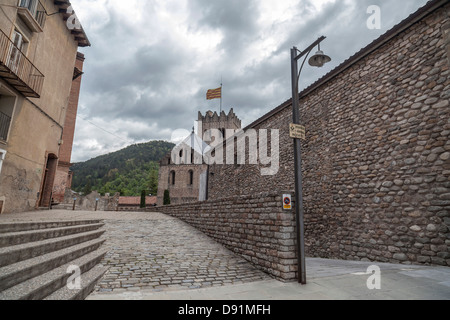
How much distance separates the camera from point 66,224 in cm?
591

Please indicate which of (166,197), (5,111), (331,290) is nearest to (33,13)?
(5,111)

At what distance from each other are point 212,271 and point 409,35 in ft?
24.6

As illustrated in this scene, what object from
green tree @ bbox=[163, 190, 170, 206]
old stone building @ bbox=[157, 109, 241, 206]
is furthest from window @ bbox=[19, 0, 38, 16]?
green tree @ bbox=[163, 190, 170, 206]

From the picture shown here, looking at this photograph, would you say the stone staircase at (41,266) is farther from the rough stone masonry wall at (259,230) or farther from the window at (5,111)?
the window at (5,111)

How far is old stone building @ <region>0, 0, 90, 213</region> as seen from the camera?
27.0 ft

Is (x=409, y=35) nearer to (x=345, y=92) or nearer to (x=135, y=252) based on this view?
(x=345, y=92)

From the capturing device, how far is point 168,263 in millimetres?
5164

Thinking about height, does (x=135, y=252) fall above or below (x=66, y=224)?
below

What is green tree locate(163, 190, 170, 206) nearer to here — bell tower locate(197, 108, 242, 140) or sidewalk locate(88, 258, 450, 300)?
bell tower locate(197, 108, 242, 140)

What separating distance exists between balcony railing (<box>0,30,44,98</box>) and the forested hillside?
51437mm

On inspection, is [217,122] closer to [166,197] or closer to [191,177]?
[191,177]

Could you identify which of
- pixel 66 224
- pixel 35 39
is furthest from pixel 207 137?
pixel 66 224

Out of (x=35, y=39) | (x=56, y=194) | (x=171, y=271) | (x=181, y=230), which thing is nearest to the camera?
(x=171, y=271)

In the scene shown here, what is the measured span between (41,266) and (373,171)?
290 inches
